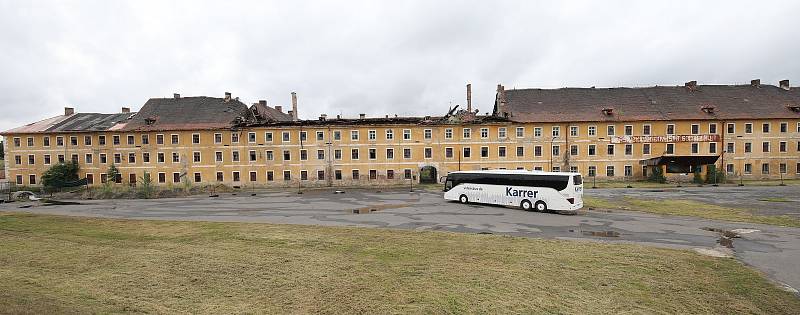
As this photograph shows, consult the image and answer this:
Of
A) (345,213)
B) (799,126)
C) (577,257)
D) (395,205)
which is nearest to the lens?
(577,257)

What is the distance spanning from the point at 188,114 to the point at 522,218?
156 ft

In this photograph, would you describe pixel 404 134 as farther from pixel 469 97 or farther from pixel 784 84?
pixel 784 84

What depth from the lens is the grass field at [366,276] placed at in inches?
369

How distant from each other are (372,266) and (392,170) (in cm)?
3674

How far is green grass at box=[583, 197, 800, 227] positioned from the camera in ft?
71.2

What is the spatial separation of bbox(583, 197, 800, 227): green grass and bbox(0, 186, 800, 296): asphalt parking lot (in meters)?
1.79

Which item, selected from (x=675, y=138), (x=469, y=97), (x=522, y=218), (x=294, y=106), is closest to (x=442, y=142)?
(x=469, y=97)

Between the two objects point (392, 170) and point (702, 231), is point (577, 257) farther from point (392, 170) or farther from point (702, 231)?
point (392, 170)

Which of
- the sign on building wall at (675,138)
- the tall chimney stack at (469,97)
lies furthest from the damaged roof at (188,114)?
the sign on building wall at (675,138)

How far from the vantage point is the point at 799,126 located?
47375mm

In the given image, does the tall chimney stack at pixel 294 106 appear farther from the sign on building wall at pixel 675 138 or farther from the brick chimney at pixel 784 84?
the brick chimney at pixel 784 84

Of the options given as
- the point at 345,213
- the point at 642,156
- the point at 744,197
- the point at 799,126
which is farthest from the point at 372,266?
the point at 799,126

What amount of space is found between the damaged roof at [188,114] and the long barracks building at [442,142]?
0.96ft

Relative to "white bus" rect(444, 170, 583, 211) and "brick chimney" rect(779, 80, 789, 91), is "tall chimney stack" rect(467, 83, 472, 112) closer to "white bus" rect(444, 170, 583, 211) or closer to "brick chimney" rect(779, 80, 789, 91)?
"white bus" rect(444, 170, 583, 211)
